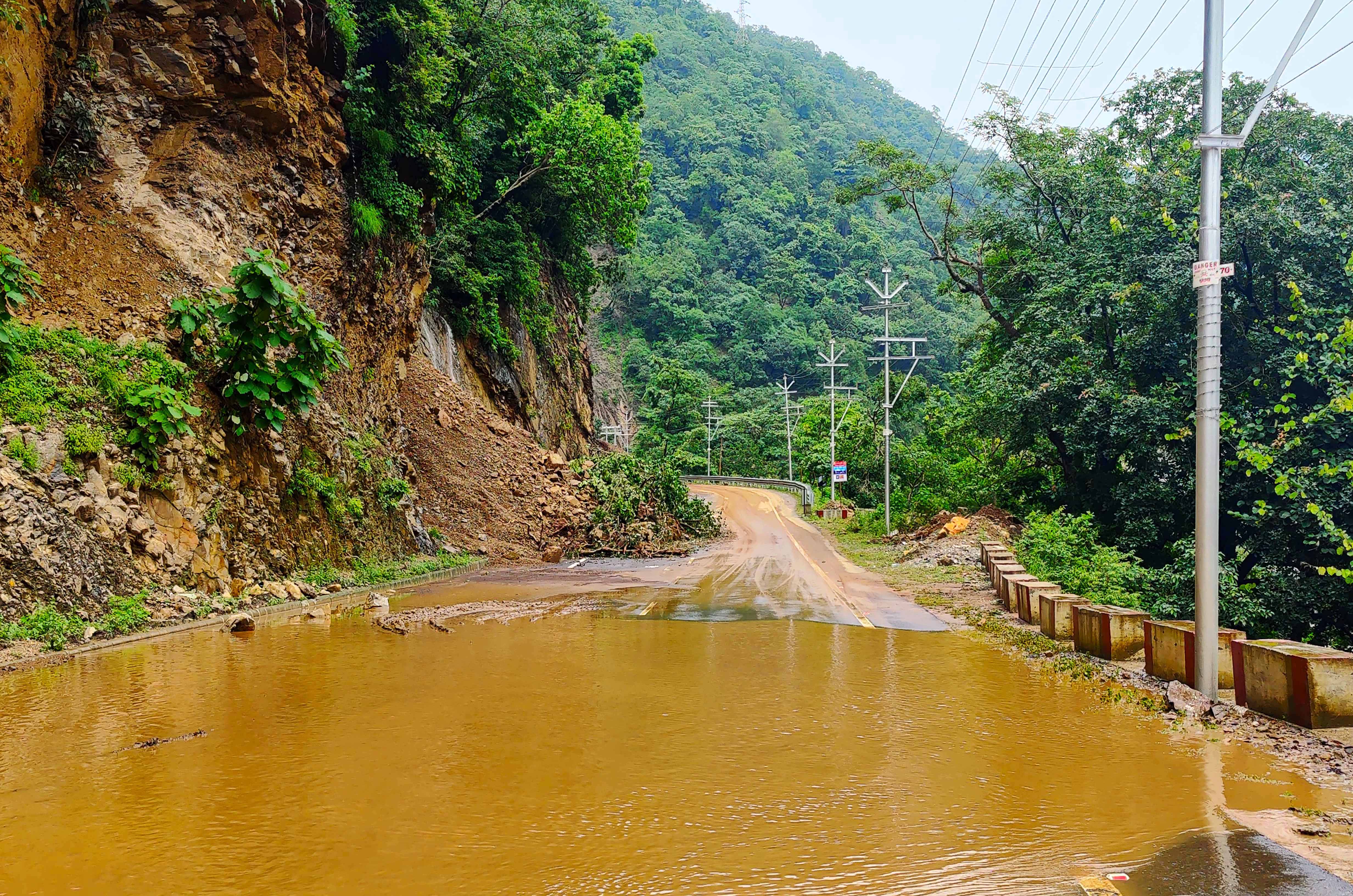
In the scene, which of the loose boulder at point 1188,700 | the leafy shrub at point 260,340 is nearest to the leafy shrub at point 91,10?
the leafy shrub at point 260,340

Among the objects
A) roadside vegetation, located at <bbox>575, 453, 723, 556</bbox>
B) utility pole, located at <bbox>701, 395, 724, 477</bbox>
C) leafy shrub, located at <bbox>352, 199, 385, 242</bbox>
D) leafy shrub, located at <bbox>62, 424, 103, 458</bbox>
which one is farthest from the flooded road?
utility pole, located at <bbox>701, 395, 724, 477</bbox>

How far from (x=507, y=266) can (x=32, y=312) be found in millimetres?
20725

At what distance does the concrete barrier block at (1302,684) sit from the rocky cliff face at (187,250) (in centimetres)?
1239

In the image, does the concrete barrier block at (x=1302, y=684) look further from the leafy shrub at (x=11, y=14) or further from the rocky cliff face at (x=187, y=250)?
the leafy shrub at (x=11, y=14)

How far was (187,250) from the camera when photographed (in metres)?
16.2

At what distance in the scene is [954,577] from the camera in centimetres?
2102

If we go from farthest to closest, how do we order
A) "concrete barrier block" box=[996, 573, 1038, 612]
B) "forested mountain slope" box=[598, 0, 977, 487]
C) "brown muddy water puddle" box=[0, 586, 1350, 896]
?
"forested mountain slope" box=[598, 0, 977, 487] → "concrete barrier block" box=[996, 573, 1038, 612] → "brown muddy water puddle" box=[0, 586, 1350, 896]

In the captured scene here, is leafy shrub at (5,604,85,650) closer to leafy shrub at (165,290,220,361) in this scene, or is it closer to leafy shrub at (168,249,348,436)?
leafy shrub at (168,249,348,436)

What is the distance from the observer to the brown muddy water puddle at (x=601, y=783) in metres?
4.64

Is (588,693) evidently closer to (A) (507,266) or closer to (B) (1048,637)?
(B) (1048,637)

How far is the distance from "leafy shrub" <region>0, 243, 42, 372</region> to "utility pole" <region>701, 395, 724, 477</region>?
67.0m

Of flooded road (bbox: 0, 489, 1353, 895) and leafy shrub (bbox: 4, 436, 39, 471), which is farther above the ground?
leafy shrub (bbox: 4, 436, 39, 471)

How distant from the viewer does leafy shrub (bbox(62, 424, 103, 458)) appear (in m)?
11.8

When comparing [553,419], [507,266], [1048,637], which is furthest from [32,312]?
[553,419]
